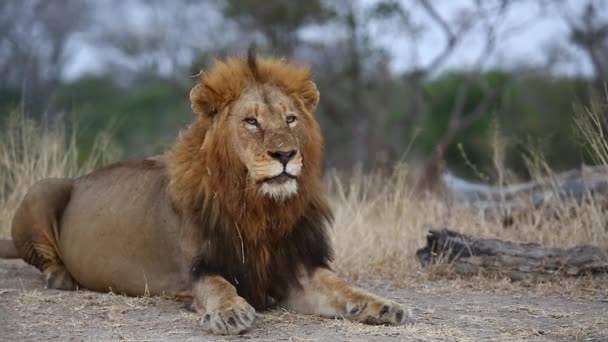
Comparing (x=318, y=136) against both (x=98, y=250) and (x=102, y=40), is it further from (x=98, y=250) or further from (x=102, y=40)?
(x=102, y=40)

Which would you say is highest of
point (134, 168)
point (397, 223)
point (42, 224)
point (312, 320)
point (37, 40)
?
point (37, 40)

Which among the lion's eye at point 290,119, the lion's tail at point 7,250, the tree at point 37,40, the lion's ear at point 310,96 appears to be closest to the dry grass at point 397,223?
the lion's tail at point 7,250

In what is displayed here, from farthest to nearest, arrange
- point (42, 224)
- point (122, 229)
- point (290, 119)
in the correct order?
point (42, 224), point (122, 229), point (290, 119)

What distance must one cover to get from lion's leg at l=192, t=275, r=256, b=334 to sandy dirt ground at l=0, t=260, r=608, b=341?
0.05m

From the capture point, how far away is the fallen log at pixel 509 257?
5.73 meters

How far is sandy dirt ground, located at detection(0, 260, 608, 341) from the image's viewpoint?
4273 millimetres

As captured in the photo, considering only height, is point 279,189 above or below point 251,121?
below

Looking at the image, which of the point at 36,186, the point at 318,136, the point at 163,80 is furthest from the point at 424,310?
the point at 163,80

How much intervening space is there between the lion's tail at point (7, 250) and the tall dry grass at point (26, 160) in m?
1.00

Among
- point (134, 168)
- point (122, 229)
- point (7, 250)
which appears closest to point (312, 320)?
point (122, 229)

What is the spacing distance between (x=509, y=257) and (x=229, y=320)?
220 cm

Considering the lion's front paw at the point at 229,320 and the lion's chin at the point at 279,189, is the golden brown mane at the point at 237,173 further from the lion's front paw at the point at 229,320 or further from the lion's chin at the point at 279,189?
the lion's front paw at the point at 229,320

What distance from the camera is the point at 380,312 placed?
438 cm

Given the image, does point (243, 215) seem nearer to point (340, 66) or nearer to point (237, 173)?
point (237, 173)
